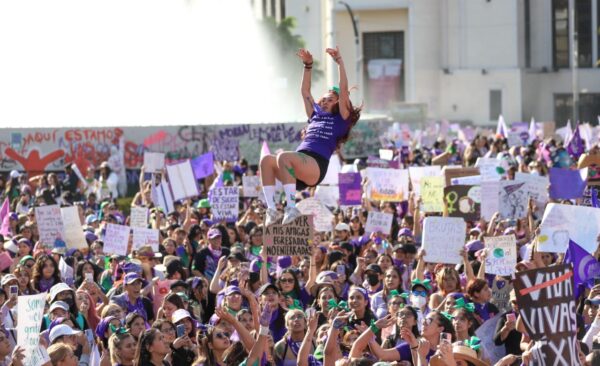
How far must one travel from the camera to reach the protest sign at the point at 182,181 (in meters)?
20.9

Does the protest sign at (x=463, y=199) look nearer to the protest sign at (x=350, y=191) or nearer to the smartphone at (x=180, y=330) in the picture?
the protest sign at (x=350, y=191)

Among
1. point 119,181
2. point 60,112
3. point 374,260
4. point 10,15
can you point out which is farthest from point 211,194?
point 10,15

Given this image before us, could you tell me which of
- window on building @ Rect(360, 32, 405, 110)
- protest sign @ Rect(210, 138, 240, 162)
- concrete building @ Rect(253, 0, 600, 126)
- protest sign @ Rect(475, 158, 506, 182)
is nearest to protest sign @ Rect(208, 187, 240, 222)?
protest sign @ Rect(475, 158, 506, 182)

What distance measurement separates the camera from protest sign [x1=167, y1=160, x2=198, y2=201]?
20.9m

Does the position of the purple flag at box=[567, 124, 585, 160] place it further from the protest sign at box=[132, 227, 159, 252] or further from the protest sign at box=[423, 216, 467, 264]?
the protest sign at box=[423, 216, 467, 264]

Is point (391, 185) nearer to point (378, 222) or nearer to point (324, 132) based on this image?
point (378, 222)

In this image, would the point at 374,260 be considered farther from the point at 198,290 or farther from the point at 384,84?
the point at 384,84

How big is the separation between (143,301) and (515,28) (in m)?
52.5

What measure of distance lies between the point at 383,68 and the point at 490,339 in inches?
2203

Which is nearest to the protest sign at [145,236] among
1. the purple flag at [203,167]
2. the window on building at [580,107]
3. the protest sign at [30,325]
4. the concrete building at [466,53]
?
the protest sign at [30,325]

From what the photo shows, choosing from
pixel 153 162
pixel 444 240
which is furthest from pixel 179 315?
pixel 153 162

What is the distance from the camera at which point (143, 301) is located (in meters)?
13.0

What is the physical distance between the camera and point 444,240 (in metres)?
14.5

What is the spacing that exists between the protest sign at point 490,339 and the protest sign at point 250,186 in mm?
11197
